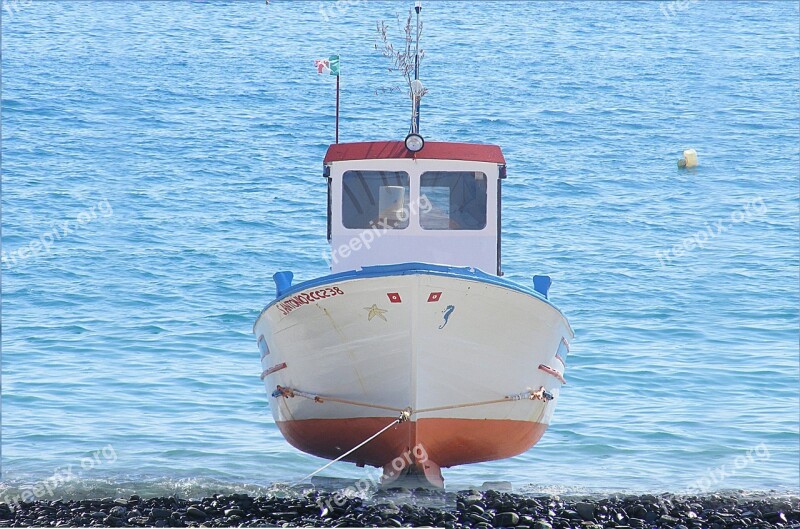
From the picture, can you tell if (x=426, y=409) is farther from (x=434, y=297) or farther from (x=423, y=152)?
(x=423, y=152)

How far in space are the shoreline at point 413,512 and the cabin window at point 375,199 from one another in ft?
8.94

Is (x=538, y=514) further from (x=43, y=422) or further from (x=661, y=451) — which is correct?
(x=43, y=422)

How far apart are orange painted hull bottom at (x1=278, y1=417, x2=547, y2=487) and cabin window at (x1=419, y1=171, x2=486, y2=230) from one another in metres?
2.15

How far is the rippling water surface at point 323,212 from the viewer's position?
14.0 meters

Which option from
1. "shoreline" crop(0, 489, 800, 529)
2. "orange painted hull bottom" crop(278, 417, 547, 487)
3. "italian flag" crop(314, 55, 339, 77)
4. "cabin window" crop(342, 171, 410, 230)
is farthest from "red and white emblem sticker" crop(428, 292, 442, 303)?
"italian flag" crop(314, 55, 339, 77)

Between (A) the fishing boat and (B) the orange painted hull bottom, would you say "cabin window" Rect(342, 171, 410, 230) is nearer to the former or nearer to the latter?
(A) the fishing boat

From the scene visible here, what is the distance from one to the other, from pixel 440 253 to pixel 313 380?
79.5 inches

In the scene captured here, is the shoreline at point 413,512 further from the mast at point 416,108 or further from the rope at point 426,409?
the mast at point 416,108

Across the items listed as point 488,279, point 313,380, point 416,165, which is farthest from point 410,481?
point 416,165

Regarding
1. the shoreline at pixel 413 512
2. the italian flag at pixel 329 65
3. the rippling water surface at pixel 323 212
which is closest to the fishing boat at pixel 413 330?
the shoreline at pixel 413 512

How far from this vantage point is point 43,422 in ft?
47.3

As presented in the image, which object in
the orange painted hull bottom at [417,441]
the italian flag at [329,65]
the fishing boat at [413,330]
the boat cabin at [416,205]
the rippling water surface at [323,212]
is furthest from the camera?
the italian flag at [329,65]

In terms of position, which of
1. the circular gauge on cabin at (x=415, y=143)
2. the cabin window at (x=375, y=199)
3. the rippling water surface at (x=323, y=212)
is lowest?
the rippling water surface at (x=323, y=212)

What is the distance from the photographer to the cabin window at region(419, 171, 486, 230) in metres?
12.0
